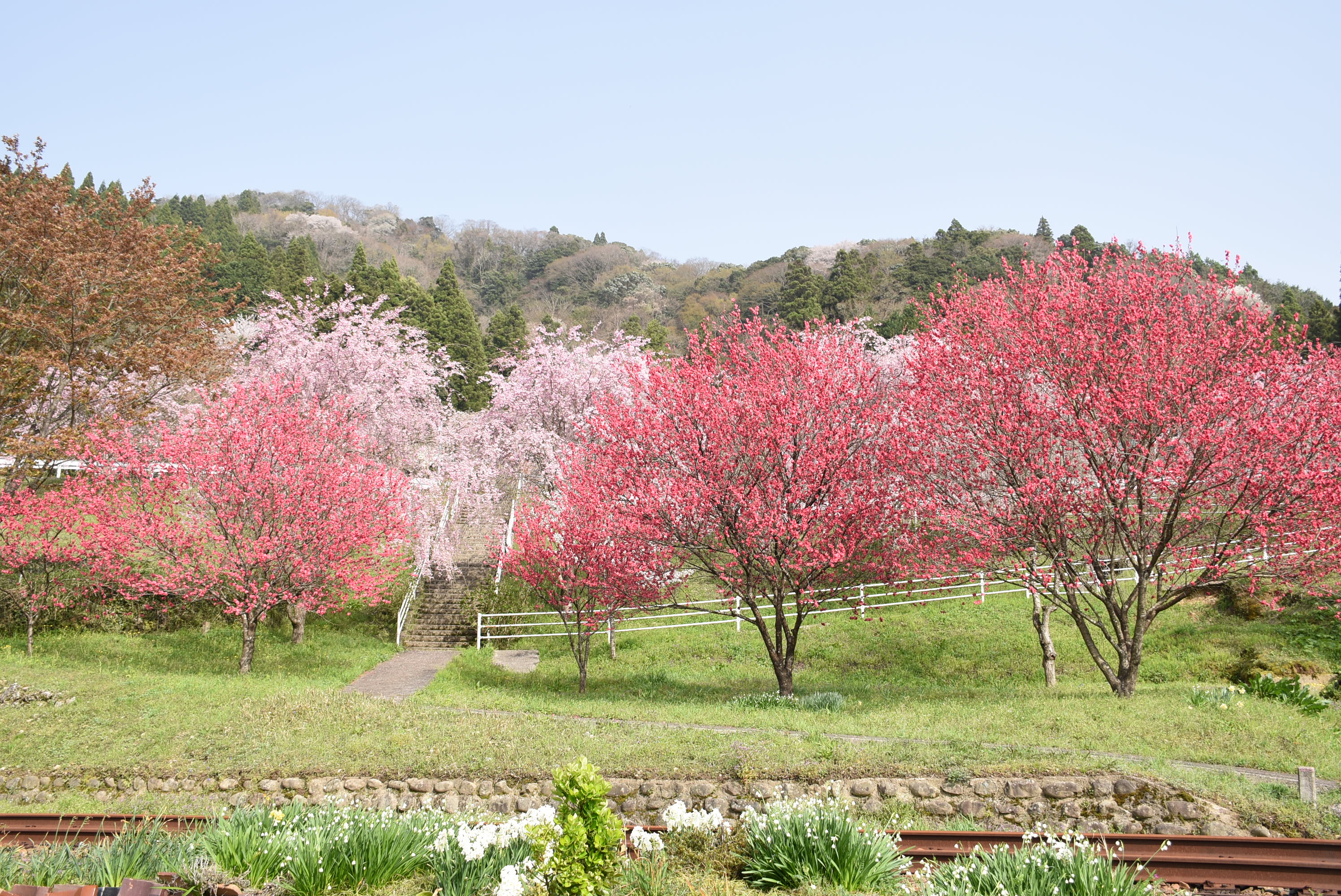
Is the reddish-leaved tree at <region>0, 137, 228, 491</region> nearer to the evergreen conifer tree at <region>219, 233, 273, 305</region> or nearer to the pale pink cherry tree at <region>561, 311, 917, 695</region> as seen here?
the pale pink cherry tree at <region>561, 311, 917, 695</region>

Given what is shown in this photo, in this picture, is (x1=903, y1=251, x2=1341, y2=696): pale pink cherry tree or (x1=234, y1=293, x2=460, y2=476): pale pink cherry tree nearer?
(x1=903, y1=251, x2=1341, y2=696): pale pink cherry tree

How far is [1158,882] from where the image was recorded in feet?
21.3

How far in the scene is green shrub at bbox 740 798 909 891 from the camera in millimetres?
6465

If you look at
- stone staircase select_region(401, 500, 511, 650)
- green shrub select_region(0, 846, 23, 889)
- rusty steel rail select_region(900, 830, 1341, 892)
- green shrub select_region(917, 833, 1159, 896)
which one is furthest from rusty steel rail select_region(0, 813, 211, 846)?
stone staircase select_region(401, 500, 511, 650)

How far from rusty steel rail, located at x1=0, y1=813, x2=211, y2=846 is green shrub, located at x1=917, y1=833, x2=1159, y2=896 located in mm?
7434

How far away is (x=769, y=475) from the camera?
15.0 meters

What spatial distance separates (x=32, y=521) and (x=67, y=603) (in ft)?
7.56

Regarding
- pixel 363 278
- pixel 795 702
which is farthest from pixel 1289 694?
pixel 363 278

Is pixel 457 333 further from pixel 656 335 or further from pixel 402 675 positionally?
pixel 402 675

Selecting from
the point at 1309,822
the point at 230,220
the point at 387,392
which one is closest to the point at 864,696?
the point at 1309,822

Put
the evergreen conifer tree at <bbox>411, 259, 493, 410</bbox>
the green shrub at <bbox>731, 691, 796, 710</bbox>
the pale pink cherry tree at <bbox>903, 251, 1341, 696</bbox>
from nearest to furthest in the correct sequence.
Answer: the pale pink cherry tree at <bbox>903, 251, 1341, 696</bbox>
the green shrub at <bbox>731, 691, 796, 710</bbox>
the evergreen conifer tree at <bbox>411, 259, 493, 410</bbox>

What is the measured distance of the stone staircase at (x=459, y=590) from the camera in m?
23.5

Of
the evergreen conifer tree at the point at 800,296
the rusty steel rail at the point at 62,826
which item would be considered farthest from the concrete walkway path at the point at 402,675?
the evergreen conifer tree at the point at 800,296

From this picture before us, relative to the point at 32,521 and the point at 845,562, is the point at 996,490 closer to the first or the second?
the point at 845,562
